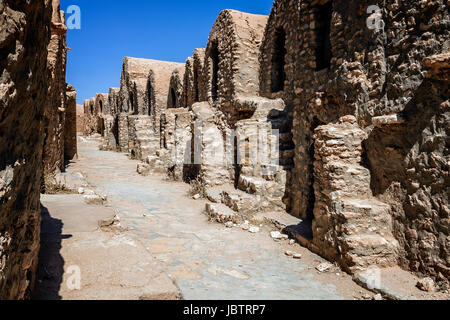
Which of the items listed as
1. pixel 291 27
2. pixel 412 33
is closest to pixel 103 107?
pixel 291 27

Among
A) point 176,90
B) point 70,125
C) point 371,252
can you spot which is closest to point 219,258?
point 371,252

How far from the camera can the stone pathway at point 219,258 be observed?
353cm

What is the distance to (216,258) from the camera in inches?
176

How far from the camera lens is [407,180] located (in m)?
3.83

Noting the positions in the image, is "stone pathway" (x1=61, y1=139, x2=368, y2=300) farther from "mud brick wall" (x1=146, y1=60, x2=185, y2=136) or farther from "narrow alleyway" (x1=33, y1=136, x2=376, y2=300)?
"mud brick wall" (x1=146, y1=60, x2=185, y2=136)

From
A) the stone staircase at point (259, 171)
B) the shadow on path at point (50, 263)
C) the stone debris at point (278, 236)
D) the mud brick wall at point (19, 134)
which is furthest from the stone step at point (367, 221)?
the mud brick wall at point (19, 134)

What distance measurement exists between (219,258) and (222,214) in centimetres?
177

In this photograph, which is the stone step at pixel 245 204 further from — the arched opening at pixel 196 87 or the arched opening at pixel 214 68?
the arched opening at pixel 196 87

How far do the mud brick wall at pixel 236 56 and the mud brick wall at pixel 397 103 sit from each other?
3.05 m

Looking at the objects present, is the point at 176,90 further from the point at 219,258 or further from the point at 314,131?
the point at 219,258

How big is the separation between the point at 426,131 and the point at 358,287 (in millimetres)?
1915

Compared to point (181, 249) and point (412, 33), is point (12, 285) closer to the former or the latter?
point (181, 249)

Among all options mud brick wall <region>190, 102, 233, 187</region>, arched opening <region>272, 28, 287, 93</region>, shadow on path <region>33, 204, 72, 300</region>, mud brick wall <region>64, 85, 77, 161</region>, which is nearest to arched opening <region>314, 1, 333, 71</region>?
arched opening <region>272, 28, 287, 93</region>

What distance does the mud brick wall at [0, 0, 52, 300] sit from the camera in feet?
5.16
